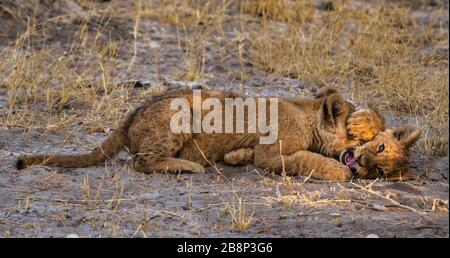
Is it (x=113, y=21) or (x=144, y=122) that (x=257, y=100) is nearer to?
(x=144, y=122)

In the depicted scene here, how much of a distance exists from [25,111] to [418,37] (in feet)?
16.7

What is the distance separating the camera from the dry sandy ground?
469cm

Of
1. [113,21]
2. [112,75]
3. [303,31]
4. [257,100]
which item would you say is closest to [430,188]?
[257,100]

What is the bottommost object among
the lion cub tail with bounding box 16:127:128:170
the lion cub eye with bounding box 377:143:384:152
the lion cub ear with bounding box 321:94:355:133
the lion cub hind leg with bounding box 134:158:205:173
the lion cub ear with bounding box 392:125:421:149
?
the lion cub hind leg with bounding box 134:158:205:173

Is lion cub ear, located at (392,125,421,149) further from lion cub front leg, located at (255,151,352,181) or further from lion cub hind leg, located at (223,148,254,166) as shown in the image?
lion cub hind leg, located at (223,148,254,166)

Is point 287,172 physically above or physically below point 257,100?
below

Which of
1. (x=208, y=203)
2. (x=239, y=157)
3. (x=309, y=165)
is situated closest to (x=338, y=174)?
(x=309, y=165)

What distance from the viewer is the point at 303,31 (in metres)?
10.2

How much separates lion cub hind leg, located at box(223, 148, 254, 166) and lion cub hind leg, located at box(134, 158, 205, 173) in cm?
25

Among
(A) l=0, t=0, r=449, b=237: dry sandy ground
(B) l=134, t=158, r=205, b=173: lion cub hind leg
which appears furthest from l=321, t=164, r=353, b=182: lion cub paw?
(B) l=134, t=158, r=205, b=173: lion cub hind leg

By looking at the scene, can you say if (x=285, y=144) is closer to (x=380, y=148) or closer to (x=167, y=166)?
(x=380, y=148)

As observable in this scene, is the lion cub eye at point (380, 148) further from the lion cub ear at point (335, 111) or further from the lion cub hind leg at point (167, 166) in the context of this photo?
the lion cub hind leg at point (167, 166)

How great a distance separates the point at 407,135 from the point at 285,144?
2.87 ft

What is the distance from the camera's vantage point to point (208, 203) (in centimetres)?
519
